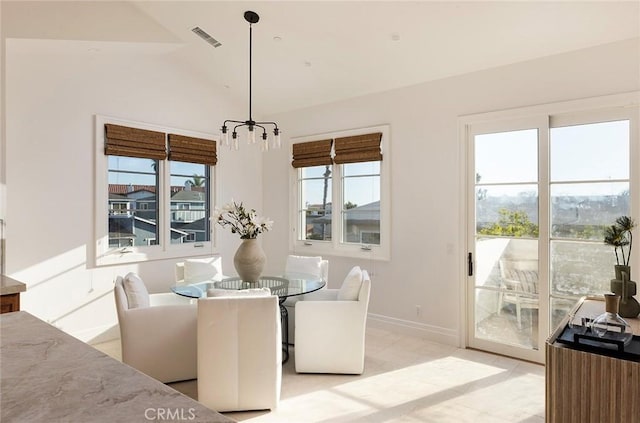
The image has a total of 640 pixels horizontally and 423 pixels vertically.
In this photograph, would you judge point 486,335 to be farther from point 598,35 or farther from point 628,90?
point 598,35

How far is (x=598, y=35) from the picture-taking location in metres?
3.03

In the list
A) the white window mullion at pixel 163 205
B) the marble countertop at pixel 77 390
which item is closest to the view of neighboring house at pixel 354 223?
the white window mullion at pixel 163 205

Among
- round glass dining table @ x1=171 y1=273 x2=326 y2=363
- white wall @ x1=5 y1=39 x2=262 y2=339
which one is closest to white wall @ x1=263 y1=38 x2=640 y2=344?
round glass dining table @ x1=171 y1=273 x2=326 y2=363

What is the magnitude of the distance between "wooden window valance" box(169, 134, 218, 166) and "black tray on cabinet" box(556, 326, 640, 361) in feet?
14.3

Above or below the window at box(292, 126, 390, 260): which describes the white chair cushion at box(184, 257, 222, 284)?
below

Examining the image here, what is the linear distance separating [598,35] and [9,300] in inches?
191

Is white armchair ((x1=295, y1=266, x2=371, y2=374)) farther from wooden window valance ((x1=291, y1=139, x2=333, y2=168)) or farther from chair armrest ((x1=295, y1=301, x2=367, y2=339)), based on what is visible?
wooden window valance ((x1=291, y1=139, x2=333, y2=168))

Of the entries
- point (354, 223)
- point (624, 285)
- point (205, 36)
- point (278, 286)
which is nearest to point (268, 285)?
point (278, 286)

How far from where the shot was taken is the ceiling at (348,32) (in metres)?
2.97

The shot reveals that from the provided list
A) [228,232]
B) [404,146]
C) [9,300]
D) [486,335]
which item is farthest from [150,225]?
[486,335]

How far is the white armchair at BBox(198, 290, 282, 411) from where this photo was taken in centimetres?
255

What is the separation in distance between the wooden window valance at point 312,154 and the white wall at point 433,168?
0.45 meters

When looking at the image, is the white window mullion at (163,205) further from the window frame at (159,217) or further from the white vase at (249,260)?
the white vase at (249,260)

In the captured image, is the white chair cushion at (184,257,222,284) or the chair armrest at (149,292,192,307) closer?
the chair armrest at (149,292,192,307)
